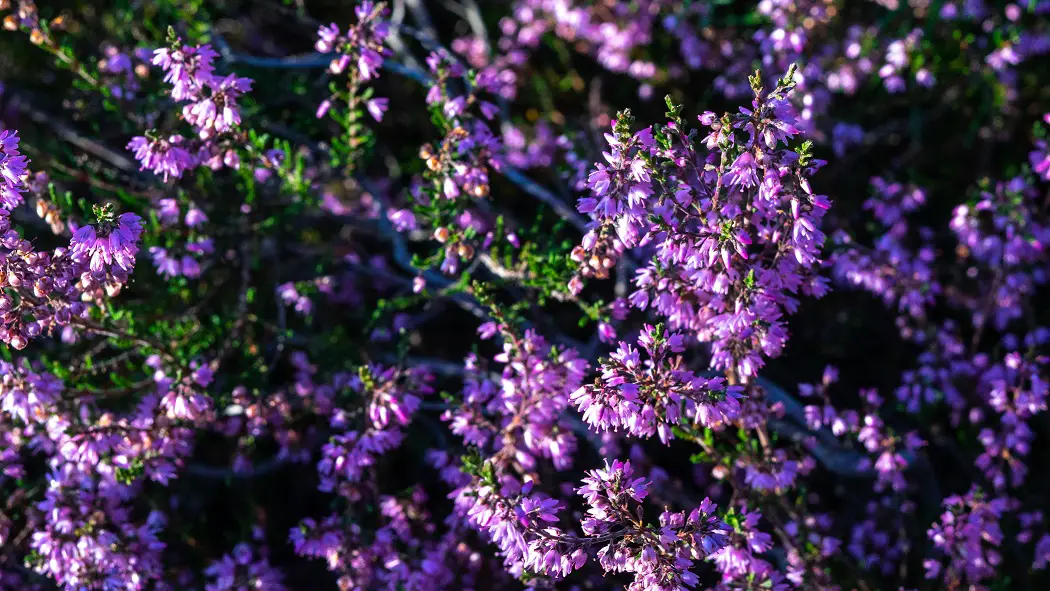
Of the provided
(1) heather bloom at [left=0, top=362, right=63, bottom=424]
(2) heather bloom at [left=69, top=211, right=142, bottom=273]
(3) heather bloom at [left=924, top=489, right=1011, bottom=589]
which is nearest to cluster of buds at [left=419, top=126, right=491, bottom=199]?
(2) heather bloom at [left=69, top=211, right=142, bottom=273]

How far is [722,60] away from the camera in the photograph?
21.2 ft

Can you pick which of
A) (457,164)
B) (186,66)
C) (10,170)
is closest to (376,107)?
(457,164)

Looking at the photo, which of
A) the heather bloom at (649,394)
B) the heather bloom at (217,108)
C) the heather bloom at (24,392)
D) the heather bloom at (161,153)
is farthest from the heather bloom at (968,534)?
the heather bloom at (24,392)

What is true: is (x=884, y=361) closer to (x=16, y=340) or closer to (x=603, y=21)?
(x=603, y=21)

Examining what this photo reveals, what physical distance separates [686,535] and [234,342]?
2729 millimetres

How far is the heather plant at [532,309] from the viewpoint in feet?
10.8

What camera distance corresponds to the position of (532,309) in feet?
14.9

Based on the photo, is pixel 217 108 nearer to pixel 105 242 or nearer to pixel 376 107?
pixel 376 107

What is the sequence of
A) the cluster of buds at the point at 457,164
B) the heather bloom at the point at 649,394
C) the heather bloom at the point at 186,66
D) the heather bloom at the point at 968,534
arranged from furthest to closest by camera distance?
the heather bloom at the point at 968,534, the cluster of buds at the point at 457,164, the heather bloom at the point at 186,66, the heather bloom at the point at 649,394

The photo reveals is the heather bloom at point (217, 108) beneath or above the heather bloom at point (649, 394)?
above

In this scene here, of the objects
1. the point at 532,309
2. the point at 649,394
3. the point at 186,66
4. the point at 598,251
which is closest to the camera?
the point at 649,394

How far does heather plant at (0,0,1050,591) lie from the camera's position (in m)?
3.29

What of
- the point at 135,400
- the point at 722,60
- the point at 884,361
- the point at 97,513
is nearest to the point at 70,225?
the point at 135,400

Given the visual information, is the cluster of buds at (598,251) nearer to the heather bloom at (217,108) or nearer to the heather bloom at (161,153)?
the heather bloom at (217,108)
